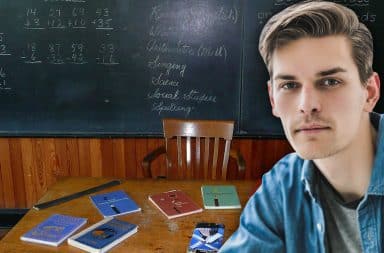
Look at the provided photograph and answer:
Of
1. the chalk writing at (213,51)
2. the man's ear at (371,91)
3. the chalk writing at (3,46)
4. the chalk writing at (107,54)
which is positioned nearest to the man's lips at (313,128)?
the man's ear at (371,91)

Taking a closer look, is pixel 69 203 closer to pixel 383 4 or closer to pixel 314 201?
pixel 314 201

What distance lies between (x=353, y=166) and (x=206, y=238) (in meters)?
0.78

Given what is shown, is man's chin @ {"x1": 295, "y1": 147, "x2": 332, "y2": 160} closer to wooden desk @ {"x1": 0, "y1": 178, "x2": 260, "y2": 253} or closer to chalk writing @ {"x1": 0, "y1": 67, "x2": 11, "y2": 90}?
wooden desk @ {"x1": 0, "y1": 178, "x2": 260, "y2": 253}

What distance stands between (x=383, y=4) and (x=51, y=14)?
206 centimetres

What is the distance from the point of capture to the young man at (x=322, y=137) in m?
0.67

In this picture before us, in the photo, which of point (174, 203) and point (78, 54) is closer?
point (174, 203)

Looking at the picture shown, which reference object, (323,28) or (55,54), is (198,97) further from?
(323,28)

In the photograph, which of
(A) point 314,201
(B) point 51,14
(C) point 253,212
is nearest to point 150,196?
(C) point 253,212

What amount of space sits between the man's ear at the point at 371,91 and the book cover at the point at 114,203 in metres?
1.12

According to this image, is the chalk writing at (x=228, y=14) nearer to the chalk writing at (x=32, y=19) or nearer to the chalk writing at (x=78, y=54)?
the chalk writing at (x=78, y=54)

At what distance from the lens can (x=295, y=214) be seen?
2.77 feet

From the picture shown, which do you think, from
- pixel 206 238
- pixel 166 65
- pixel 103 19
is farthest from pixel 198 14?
pixel 206 238

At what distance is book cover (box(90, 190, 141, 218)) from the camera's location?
1632 mm

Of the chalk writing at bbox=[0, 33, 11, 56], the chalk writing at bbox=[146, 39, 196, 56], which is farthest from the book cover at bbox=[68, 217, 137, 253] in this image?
the chalk writing at bbox=[0, 33, 11, 56]
